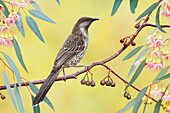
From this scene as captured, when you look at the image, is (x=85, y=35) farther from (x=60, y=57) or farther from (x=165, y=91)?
(x=165, y=91)

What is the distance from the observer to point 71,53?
1938 millimetres

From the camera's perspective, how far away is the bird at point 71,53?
1581mm

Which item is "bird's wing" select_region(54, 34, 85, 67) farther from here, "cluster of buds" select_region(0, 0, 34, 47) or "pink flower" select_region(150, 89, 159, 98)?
"pink flower" select_region(150, 89, 159, 98)

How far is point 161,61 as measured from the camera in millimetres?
1467

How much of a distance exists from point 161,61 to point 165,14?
23 centimetres

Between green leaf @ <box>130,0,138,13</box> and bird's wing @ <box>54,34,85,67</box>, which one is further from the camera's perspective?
bird's wing @ <box>54,34,85,67</box>

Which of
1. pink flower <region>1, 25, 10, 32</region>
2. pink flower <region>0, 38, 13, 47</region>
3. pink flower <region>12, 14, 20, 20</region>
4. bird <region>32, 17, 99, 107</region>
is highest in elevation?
pink flower <region>12, 14, 20, 20</region>

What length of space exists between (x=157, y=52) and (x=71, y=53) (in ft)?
2.20

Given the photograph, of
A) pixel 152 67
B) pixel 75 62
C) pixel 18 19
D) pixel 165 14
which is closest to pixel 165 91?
pixel 152 67

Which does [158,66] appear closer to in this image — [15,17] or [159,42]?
[159,42]

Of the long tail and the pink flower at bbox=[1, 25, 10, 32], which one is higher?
the pink flower at bbox=[1, 25, 10, 32]

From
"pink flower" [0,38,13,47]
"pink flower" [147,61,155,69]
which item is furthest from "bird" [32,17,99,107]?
"pink flower" [147,61,155,69]

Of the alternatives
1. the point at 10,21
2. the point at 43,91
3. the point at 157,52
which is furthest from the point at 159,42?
the point at 10,21

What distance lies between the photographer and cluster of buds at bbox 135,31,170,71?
1419 millimetres
